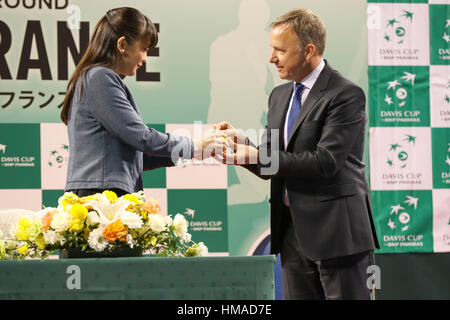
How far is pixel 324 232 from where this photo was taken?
7.14 ft

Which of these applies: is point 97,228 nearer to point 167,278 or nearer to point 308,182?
point 167,278

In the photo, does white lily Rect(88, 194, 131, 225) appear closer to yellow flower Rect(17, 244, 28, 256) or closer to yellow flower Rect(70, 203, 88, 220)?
yellow flower Rect(70, 203, 88, 220)

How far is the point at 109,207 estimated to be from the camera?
1612 millimetres

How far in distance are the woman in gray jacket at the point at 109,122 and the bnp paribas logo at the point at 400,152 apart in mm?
1975

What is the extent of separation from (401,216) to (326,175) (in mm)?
1858

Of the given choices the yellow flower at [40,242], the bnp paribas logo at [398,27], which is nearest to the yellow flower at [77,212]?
the yellow flower at [40,242]

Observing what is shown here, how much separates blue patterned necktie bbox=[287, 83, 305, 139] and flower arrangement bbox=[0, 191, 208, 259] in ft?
2.75

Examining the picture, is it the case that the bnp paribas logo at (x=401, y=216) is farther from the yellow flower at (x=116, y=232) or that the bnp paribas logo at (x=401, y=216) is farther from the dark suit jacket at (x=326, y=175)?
the yellow flower at (x=116, y=232)


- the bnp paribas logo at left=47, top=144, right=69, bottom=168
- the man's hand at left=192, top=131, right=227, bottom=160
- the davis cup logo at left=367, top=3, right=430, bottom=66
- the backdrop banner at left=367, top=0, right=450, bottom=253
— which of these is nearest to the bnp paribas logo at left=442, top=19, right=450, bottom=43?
the backdrop banner at left=367, top=0, right=450, bottom=253

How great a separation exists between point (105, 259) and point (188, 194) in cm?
230

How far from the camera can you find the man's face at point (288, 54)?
240 centimetres

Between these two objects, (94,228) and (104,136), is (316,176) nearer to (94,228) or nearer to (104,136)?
(104,136)

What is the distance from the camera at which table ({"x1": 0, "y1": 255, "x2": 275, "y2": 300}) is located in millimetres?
1398

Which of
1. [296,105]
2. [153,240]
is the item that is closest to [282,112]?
[296,105]
